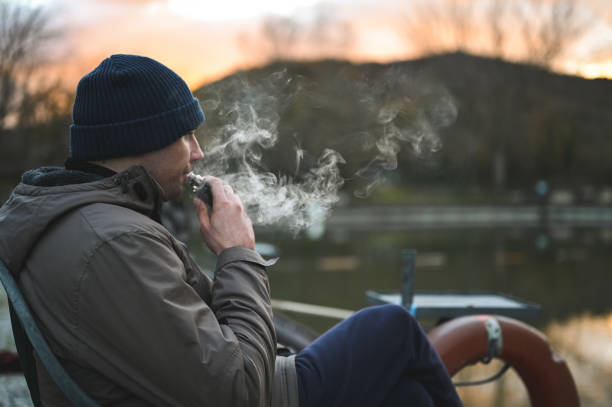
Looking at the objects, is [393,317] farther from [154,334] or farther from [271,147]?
[271,147]

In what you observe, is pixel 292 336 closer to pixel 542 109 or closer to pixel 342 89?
pixel 342 89

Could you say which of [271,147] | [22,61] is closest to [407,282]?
[271,147]

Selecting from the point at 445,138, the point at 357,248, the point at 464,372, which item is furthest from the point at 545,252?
the point at 445,138

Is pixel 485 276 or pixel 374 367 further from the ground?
pixel 374 367

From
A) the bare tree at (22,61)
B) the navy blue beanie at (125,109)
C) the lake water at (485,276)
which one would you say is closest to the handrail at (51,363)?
the navy blue beanie at (125,109)

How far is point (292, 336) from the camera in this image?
3.26m

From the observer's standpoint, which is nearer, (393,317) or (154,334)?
(154,334)

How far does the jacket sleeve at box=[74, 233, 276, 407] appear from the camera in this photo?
1430 mm

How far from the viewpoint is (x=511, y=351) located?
2.98m

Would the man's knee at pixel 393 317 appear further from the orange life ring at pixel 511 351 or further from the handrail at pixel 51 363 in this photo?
the orange life ring at pixel 511 351

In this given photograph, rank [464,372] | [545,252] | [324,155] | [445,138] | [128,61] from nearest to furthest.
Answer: [128,61]
[324,155]
[464,372]
[545,252]
[445,138]

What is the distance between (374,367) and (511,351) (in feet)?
4.61

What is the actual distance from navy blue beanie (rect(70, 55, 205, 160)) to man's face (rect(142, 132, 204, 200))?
4cm

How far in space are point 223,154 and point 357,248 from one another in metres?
Result: 12.1
